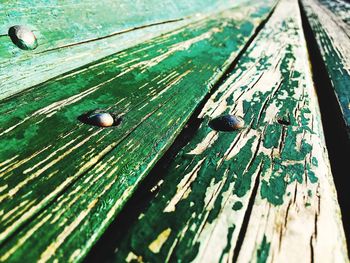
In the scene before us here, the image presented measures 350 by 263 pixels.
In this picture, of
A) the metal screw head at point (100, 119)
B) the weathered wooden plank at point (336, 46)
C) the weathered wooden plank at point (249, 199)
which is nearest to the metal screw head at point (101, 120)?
the metal screw head at point (100, 119)

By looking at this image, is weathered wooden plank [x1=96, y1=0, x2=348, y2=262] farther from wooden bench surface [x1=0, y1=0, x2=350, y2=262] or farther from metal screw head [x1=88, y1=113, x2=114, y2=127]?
metal screw head [x1=88, y1=113, x2=114, y2=127]

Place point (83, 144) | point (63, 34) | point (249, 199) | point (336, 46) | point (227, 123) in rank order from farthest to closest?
point (336, 46)
point (63, 34)
point (227, 123)
point (83, 144)
point (249, 199)

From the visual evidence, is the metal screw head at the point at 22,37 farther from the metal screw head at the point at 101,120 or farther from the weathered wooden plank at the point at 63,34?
the metal screw head at the point at 101,120

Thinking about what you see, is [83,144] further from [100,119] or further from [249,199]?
[249,199]

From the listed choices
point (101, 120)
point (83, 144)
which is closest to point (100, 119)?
A: point (101, 120)

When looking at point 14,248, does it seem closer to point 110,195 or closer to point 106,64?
point 110,195

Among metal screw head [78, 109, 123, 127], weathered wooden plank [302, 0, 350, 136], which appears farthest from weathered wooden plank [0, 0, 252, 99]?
weathered wooden plank [302, 0, 350, 136]
